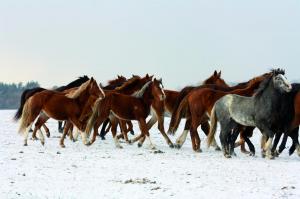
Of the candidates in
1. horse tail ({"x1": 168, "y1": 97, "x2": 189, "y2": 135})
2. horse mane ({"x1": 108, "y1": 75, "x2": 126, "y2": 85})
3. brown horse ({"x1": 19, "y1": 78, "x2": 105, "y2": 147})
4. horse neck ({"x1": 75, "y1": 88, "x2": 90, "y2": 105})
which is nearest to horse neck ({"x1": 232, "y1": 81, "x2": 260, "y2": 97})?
horse tail ({"x1": 168, "y1": 97, "x2": 189, "y2": 135})

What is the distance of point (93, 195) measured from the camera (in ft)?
29.7

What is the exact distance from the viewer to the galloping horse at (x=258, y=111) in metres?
13.4

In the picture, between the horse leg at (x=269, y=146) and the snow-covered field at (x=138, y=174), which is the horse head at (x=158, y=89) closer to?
the snow-covered field at (x=138, y=174)

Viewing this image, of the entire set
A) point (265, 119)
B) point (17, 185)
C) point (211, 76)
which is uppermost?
point (211, 76)

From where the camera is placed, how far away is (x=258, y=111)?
13.6 meters

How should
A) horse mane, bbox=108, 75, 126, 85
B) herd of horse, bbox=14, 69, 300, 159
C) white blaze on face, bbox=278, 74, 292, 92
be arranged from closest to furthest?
white blaze on face, bbox=278, 74, 292, 92
herd of horse, bbox=14, 69, 300, 159
horse mane, bbox=108, 75, 126, 85

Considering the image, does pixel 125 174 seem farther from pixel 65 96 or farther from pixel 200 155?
pixel 65 96

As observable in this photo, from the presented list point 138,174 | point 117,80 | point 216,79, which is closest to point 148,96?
point 216,79

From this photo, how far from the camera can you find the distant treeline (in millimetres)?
99938

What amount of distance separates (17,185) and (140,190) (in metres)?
2.15

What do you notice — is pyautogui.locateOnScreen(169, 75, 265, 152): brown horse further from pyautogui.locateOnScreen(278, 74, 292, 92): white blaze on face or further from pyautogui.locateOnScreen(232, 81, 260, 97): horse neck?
pyautogui.locateOnScreen(278, 74, 292, 92): white blaze on face

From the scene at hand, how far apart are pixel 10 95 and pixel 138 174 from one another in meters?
96.7

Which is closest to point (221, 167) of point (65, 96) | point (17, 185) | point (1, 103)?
point (17, 185)

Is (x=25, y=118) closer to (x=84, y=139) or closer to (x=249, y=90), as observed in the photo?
(x=84, y=139)
